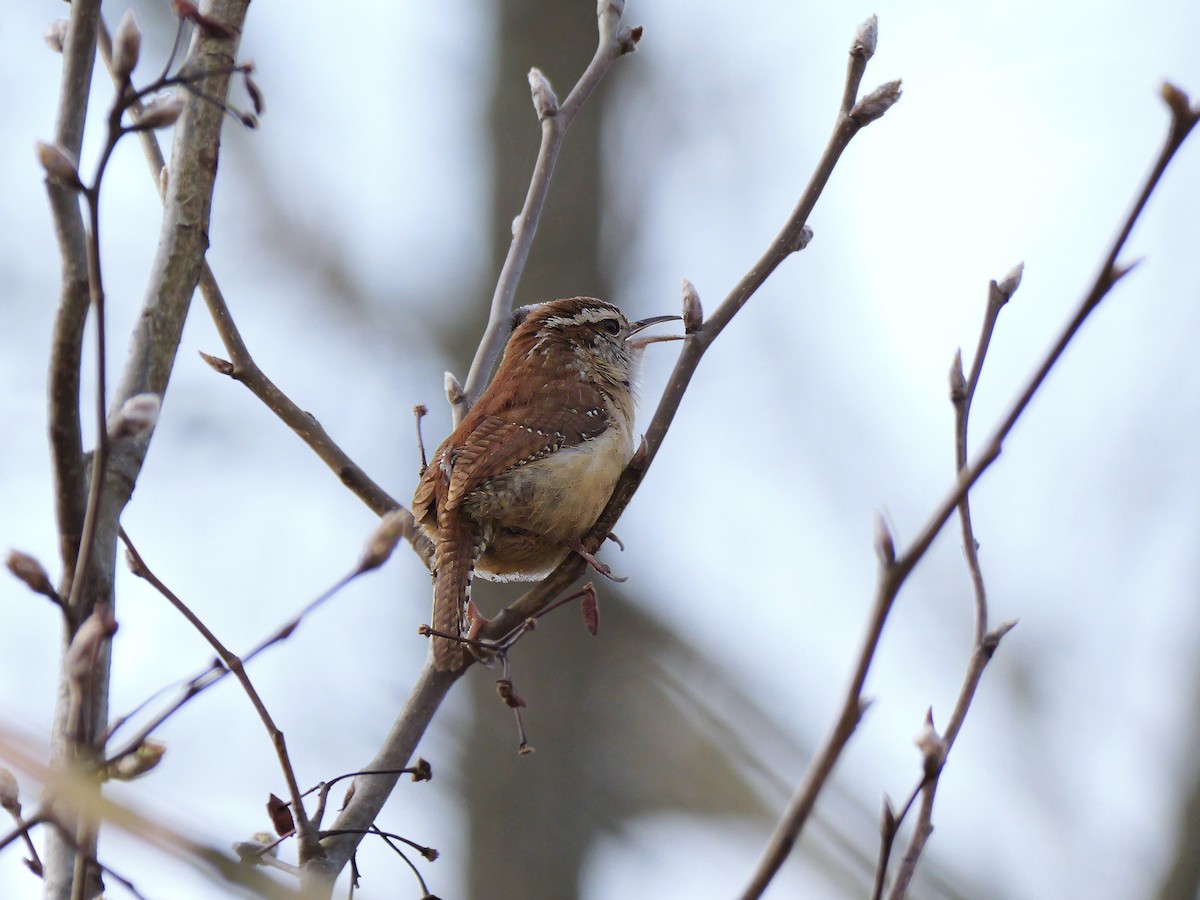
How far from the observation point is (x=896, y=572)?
1276 mm

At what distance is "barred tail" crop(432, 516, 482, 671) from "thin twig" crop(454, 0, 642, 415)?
0.99 ft

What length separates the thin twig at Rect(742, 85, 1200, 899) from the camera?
1.22 metres

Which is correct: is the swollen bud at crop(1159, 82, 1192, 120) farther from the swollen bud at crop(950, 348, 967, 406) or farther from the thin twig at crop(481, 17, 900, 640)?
the thin twig at crop(481, 17, 900, 640)

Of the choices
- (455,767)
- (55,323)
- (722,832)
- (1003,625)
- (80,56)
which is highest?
(80,56)

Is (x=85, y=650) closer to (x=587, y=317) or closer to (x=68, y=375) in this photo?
(x=68, y=375)

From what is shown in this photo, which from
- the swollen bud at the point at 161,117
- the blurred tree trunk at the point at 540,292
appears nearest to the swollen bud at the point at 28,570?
the swollen bud at the point at 161,117

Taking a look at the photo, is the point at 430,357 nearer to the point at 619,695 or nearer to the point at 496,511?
the point at 619,695

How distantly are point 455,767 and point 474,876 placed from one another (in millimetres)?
550

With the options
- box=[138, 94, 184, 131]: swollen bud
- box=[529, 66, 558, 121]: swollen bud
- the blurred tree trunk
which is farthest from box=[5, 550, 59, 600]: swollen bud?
the blurred tree trunk

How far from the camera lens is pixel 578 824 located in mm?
6707

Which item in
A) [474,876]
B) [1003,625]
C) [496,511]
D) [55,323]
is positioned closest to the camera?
[55,323]

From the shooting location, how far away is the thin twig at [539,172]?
3.05 meters

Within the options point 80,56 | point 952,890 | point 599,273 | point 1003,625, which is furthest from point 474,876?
point 80,56

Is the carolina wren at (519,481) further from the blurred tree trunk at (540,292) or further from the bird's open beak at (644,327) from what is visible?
the blurred tree trunk at (540,292)
